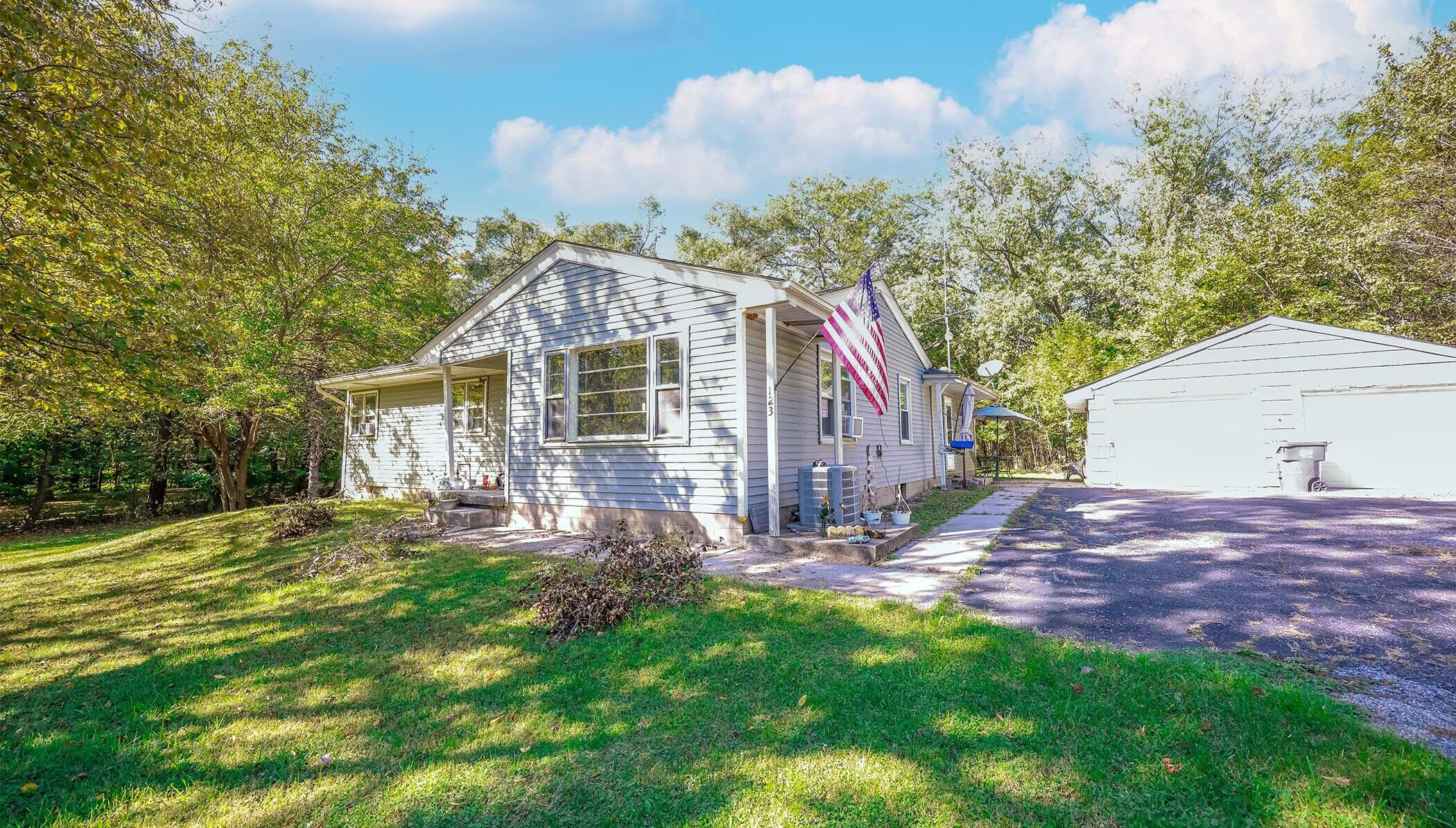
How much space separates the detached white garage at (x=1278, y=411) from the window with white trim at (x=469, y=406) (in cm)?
1438

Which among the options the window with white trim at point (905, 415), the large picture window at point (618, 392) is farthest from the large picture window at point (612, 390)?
the window with white trim at point (905, 415)

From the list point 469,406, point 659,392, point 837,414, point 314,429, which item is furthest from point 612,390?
point 314,429

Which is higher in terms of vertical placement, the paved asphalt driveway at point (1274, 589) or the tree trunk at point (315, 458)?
the tree trunk at point (315, 458)

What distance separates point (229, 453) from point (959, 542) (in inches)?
708

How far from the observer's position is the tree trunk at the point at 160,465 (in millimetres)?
14805

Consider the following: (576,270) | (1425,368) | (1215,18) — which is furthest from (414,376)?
(1215,18)

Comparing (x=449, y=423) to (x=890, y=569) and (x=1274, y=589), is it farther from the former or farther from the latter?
(x=1274, y=589)

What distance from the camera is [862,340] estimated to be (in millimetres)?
6684

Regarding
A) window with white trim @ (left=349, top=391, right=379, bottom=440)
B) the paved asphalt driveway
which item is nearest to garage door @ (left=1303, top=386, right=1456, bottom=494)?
the paved asphalt driveway

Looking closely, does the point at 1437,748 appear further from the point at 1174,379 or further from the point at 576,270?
the point at 1174,379

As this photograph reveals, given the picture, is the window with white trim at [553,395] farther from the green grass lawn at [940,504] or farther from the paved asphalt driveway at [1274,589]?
the paved asphalt driveway at [1274,589]

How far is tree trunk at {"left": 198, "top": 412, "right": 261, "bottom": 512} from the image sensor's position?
14102 mm

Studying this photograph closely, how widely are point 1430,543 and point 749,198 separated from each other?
2472 centimetres

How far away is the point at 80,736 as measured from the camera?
3141mm
